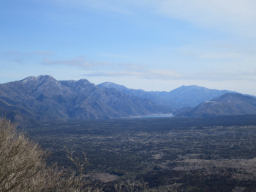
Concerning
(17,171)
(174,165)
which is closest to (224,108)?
(174,165)

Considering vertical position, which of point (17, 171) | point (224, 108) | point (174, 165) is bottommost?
point (174, 165)

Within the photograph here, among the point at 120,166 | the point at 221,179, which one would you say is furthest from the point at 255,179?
the point at 120,166

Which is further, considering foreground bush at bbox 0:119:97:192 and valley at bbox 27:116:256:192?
valley at bbox 27:116:256:192

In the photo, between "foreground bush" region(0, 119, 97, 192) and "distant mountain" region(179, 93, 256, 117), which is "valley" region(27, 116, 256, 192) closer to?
"foreground bush" region(0, 119, 97, 192)

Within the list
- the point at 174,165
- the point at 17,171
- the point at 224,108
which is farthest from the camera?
the point at 224,108

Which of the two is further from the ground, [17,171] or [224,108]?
[224,108]

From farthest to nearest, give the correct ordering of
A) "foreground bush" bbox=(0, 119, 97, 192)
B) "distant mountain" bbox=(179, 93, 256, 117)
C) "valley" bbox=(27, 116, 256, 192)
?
"distant mountain" bbox=(179, 93, 256, 117), "valley" bbox=(27, 116, 256, 192), "foreground bush" bbox=(0, 119, 97, 192)

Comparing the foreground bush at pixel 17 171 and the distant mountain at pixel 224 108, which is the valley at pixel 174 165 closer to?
the foreground bush at pixel 17 171

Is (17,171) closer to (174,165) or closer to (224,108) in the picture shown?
(174,165)

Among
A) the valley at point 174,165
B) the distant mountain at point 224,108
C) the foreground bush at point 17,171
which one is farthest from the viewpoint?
the distant mountain at point 224,108

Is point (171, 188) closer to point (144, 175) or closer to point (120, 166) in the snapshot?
point (144, 175)

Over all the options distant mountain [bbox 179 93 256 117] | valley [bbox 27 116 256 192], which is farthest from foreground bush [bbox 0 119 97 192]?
distant mountain [bbox 179 93 256 117]

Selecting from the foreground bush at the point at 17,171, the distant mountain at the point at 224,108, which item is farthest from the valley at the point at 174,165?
the distant mountain at the point at 224,108

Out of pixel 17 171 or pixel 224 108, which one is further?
pixel 224 108
